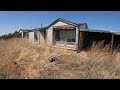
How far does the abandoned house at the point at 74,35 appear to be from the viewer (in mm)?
11749

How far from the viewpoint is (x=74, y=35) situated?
545 inches

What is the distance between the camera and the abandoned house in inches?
463

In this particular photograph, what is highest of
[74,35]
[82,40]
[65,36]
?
[74,35]

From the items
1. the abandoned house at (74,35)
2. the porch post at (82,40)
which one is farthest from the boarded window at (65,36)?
the porch post at (82,40)

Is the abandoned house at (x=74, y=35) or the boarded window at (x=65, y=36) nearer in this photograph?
the abandoned house at (x=74, y=35)

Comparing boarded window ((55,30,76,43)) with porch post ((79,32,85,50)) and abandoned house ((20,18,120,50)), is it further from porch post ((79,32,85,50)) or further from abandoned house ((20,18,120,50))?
porch post ((79,32,85,50))

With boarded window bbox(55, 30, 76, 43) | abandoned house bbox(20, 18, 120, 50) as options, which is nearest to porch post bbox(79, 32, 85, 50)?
abandoned house bbox(20, 18, 120, 50)

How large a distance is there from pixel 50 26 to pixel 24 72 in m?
10.8

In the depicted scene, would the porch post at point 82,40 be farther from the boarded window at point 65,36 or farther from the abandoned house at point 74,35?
the boarded window at point 65,36

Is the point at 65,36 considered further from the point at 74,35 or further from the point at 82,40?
the point at 82,40

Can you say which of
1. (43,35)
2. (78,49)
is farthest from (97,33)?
(43,35)

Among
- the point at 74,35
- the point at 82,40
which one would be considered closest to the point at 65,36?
the point at 74,35
